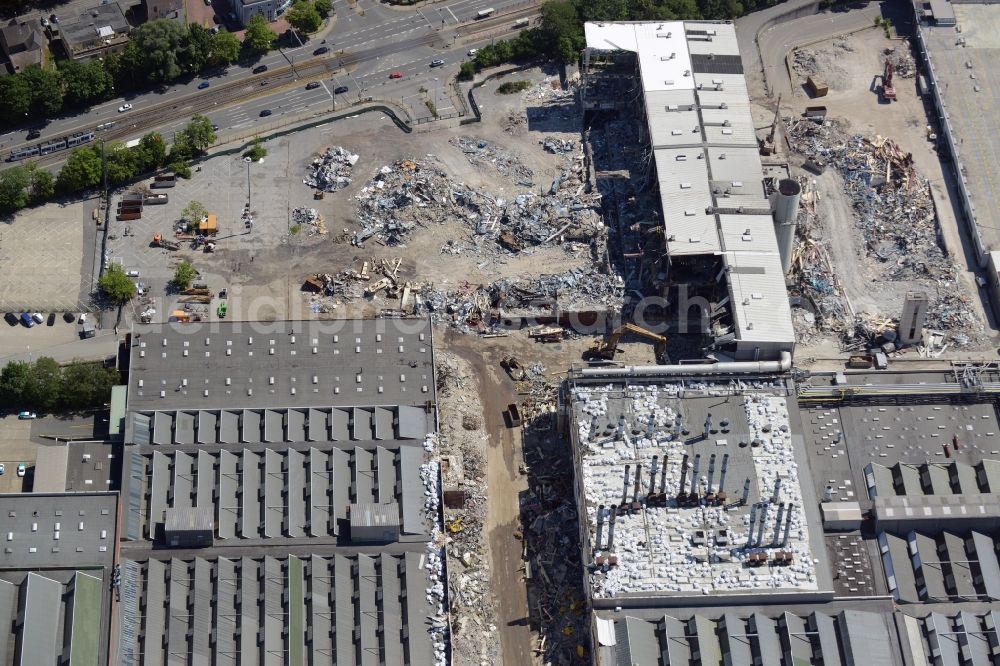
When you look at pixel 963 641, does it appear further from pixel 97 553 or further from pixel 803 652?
pixel 97 553

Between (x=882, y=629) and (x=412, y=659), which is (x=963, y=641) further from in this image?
(x=412, y=659)

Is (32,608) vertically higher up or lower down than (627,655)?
higher up

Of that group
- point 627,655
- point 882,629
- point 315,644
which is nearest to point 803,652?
point 882,629

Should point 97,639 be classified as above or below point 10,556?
below

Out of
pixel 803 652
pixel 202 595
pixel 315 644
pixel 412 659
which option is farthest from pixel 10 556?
pixel 803 652

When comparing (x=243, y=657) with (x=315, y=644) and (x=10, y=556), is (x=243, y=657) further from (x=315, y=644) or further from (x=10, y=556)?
(x=10, y=556)

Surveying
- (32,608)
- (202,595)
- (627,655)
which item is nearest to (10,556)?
(32,608)

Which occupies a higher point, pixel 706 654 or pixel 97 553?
pixel 97 553
